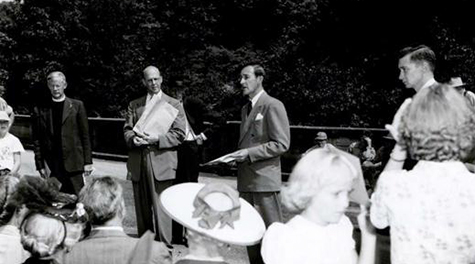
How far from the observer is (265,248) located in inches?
147

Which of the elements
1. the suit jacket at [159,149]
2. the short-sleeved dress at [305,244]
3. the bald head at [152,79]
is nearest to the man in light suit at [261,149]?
the suit jacket at [159,149]

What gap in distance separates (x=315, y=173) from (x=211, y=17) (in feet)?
126

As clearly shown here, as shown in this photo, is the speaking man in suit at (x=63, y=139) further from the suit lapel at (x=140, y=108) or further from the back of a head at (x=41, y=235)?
the back of a head at (x=41, y=235)

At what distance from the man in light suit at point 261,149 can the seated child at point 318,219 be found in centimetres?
331

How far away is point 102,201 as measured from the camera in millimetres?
4625

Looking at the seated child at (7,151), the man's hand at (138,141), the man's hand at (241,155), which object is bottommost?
the seated child at (7,151)

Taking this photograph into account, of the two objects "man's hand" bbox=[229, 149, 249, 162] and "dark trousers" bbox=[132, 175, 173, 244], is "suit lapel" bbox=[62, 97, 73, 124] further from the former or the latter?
"man's hand" bbox=[229, 149, 249, 162]

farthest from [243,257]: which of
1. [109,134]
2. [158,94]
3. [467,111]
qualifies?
[109,134]

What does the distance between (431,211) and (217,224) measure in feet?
3.36

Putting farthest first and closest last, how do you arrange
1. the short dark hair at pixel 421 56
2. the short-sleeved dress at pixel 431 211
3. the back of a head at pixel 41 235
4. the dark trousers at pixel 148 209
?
the dark trousers at pixel 148 209 < the short dark hair at pixel 421 56 < the back of a head at pixel 41 235 < the short-sleeved dress at pixel 431 211

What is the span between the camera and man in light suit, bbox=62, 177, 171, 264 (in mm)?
4422

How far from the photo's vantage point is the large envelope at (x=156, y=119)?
8.22 m

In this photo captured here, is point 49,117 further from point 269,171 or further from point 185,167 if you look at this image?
point 269,171

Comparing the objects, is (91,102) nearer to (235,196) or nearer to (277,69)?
(277,69)
